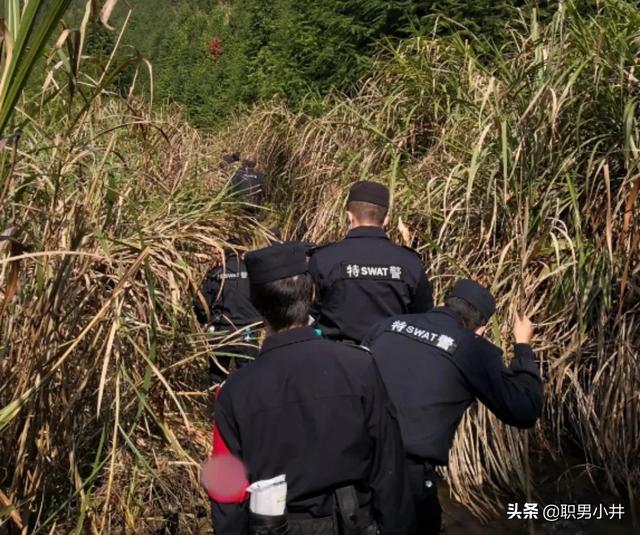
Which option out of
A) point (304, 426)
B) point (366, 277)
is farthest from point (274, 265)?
point (366, 277)

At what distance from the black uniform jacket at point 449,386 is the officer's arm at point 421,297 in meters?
1.01

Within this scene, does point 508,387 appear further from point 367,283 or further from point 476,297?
point 367,283

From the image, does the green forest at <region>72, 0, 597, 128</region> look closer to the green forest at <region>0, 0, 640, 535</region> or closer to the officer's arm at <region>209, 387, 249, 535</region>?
the green forest at <region>0, 0, 640, 535</region>

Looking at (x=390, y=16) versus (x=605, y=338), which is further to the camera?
(x=390, y=16)

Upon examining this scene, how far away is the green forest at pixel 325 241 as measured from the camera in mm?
2473

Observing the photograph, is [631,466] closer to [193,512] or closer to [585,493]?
[585,493]

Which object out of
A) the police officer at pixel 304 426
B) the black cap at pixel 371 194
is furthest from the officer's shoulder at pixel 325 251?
the police officer at pixel 304 426

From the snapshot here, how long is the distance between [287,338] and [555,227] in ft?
7.97

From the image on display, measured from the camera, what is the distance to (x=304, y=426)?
6.47 ft

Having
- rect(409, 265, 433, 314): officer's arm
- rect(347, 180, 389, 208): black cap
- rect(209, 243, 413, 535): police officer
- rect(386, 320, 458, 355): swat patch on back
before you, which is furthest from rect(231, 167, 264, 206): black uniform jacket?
rect(209, 243, 413, 535): police officer

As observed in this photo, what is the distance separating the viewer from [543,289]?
402cm

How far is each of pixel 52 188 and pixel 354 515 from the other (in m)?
1.74

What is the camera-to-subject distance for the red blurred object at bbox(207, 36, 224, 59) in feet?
103

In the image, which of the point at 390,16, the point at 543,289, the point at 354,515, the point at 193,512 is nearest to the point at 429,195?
the point at 543,289
